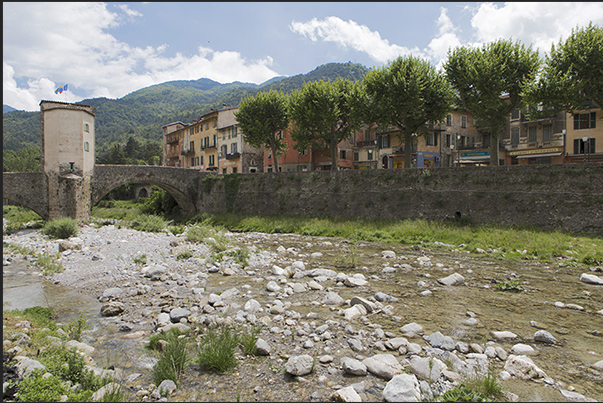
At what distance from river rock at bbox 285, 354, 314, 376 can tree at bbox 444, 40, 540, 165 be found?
A: 27479 mm

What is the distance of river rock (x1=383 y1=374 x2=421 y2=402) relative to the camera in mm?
5656

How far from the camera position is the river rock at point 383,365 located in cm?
646

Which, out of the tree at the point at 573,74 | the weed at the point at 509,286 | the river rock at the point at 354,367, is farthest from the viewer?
the tree at the point at 573,74

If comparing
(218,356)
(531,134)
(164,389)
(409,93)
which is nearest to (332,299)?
(218,356)

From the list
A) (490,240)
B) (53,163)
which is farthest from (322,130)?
(53,163)

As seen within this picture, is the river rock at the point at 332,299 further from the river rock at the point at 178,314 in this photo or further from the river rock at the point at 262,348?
the river rock at the point at 178,314

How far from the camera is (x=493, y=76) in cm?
2664

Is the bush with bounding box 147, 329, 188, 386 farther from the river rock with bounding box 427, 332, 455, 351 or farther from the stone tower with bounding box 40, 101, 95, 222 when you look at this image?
the stone tower with bounding box 40, 101, 95, 222

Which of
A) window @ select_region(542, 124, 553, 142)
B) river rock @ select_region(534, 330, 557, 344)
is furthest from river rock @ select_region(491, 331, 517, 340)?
window @ select_region(542, 124, 553, 142)

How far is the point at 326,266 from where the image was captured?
633 inches

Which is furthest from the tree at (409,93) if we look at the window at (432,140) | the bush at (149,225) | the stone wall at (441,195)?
the bush at (149,225)

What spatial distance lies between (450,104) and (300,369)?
95.9 ft

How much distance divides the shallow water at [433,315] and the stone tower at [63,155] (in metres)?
16.8

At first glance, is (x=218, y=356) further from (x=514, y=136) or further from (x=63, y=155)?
(x=514, y=136)
